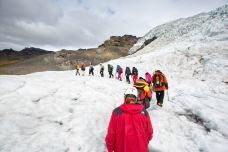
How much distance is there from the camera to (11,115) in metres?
7.26

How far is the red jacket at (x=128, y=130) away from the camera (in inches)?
127

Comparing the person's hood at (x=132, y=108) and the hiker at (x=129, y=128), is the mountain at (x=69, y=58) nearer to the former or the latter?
the hiker at (x=129, y=128)

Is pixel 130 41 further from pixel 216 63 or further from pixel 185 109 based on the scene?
pixel 185 109

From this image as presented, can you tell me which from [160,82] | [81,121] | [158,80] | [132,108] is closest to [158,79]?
[158,80]

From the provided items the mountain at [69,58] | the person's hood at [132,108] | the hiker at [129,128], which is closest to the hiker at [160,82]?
the hiker at [129,128]

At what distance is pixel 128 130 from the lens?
323 cm

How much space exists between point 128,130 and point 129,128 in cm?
4

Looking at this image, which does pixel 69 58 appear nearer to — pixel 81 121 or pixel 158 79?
pixel 158 79

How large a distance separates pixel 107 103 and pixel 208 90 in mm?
10486

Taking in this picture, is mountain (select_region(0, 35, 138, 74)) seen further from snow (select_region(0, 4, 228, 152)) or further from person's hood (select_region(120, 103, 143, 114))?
person's hood (select_region(120, 103, 143, 114))

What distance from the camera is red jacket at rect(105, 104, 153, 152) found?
3236mm

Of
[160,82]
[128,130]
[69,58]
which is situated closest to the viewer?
[128,130]

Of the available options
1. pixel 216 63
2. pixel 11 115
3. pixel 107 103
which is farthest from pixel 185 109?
pixel 216 63

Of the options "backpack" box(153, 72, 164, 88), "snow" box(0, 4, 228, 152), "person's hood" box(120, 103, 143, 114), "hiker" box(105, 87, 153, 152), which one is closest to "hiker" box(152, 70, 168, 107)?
"backpack" box(153, 72, 164, 88)
